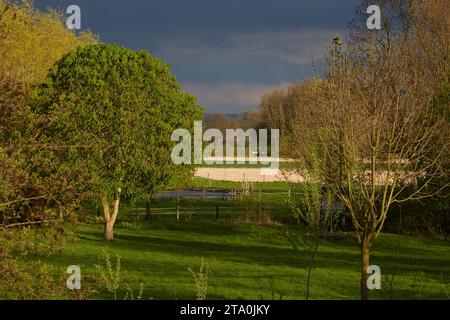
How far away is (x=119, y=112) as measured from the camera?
30.8m

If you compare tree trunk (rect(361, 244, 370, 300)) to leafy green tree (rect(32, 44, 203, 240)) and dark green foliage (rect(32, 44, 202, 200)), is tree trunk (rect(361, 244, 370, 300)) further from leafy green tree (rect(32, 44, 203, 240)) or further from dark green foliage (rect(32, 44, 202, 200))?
dark green foliage (rect(32, 44, 202, 200))

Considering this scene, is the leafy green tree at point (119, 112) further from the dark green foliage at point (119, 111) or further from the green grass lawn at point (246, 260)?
the green grass lawn at point (246, 260)

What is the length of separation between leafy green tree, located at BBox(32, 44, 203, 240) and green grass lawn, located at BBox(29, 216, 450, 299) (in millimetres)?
3079

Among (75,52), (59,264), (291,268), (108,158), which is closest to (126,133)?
(108,158)

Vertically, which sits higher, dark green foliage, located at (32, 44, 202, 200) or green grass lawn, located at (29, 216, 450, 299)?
dark green foliage, located at (32, 44, 202, 200)

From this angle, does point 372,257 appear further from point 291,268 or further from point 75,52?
point 75,52

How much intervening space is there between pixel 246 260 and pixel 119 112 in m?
8.75

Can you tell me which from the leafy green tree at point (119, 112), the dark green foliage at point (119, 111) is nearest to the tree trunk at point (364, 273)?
the leafy green tree at point (119, 112)

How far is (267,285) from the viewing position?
870 inches

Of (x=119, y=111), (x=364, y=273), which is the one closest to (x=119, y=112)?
(x=119, y=111)

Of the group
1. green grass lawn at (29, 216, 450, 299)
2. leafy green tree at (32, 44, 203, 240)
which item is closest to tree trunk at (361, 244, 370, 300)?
green grass lawn at (29, 216, 450, 299)

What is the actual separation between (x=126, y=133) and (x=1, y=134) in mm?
17099

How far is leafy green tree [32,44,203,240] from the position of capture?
3039cm
